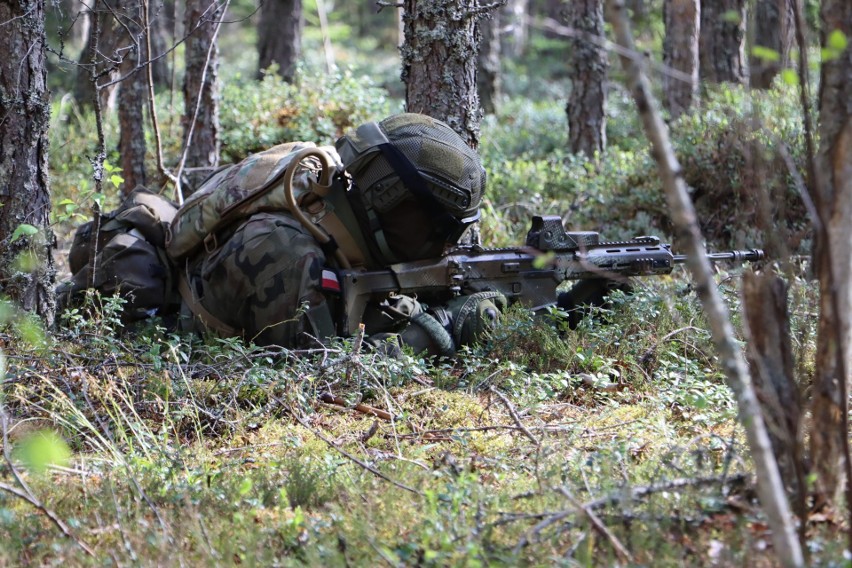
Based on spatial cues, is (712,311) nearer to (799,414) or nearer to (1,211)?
(799,414)

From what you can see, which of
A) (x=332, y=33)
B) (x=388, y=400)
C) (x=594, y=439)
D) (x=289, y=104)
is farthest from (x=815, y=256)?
(x=332, y=33)

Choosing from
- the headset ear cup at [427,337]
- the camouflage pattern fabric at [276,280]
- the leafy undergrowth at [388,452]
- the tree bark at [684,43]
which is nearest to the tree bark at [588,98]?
the tree bark at [684,43]

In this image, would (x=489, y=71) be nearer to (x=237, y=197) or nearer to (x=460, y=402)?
(x=237, y=197)

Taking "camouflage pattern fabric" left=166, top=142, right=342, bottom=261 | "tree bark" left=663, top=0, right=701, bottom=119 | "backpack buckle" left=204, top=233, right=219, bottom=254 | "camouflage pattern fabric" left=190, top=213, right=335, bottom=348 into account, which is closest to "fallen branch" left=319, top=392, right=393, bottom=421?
"camouflage pattern fabric" left=190, top=213, right=335, bottom=348

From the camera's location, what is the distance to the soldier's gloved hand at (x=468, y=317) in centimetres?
546

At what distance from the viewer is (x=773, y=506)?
224 centimetres

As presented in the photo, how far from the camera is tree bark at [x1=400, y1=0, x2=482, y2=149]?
18.9 ft

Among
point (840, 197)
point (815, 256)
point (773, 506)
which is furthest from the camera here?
point (815, 256)

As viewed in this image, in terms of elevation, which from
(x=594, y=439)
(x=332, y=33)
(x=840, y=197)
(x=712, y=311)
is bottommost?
(x=594, y=439)

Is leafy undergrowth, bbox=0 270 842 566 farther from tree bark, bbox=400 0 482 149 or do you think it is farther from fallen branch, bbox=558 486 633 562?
tree bark, bbox=400 0 482 149

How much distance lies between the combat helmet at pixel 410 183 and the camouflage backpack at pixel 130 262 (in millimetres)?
1369

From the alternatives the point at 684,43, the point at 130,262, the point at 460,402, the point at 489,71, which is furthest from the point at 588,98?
the point at 460,402

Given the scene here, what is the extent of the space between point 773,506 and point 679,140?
707 centimetres

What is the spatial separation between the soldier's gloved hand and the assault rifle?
0.14 meters
